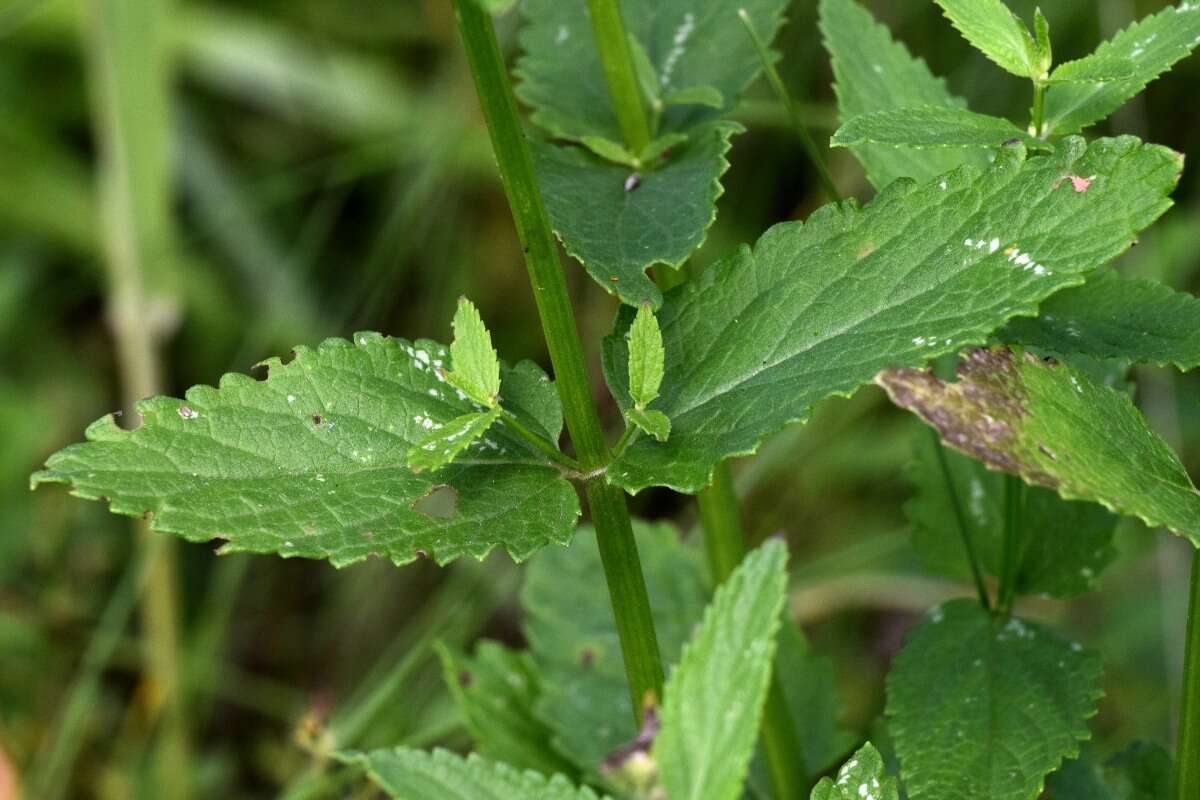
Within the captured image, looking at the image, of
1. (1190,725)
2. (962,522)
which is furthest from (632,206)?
(1190,725)

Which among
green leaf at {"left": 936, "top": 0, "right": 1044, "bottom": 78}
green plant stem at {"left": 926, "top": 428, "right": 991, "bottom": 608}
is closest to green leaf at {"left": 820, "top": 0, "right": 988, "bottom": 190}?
green leaf at {"left": 936, "top": 0, "right": 1044, "bottom": 78}

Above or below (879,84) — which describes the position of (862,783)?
below

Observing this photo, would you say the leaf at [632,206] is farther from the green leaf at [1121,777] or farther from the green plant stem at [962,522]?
the green leaf at [1121,777]

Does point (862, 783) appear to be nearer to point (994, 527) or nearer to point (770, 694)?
point (770, 694)

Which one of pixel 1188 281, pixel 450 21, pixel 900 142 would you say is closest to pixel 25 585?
pixel 450 21

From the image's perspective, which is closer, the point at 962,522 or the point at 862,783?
the point at 862,783

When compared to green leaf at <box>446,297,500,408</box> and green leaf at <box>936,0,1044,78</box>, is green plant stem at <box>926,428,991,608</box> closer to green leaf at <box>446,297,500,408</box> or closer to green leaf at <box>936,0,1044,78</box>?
green leaf at <box>936,0,1044,78</box>
